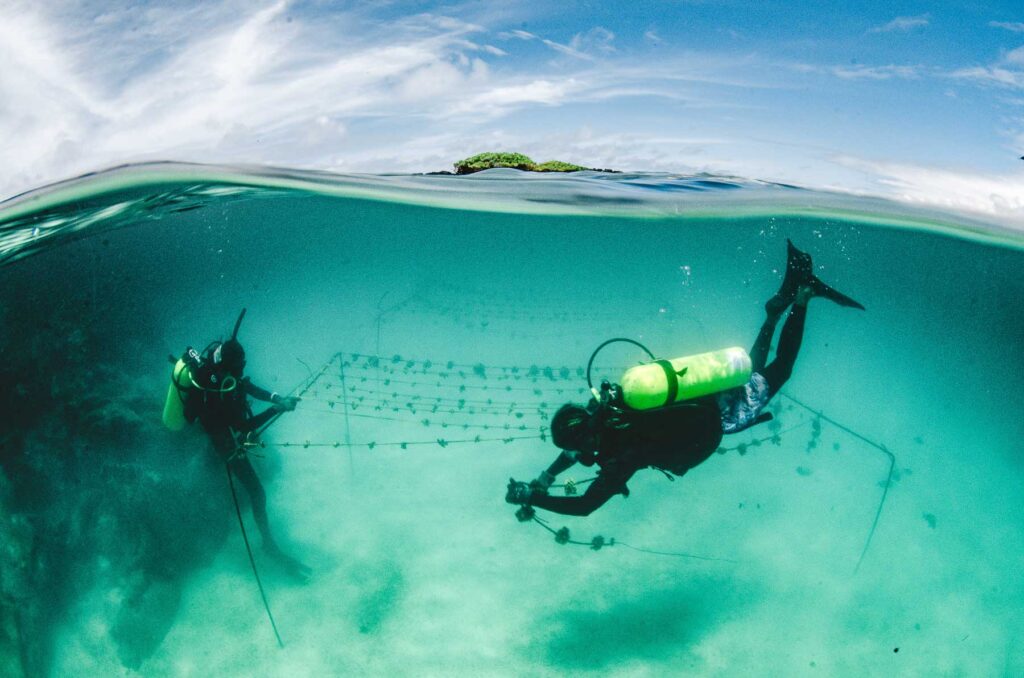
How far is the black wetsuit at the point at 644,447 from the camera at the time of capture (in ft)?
14.9

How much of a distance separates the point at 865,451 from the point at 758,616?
11.5 metres

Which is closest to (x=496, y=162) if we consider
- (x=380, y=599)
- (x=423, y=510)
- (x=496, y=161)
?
(x=496, y=161)

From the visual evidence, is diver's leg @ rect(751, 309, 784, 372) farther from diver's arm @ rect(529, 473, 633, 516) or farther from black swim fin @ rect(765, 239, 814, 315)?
diver's arm @ rect(529, 473, 633, 516)

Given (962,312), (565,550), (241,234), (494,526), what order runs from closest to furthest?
1. (565,550)
2. (494,526)
3. (241,234)
4. (962,312)

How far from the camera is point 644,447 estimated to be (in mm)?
4672

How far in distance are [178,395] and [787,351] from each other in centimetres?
807

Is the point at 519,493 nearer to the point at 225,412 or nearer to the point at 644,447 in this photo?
the point at 644,447

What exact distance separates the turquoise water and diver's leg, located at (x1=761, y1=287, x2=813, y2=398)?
2.61 m

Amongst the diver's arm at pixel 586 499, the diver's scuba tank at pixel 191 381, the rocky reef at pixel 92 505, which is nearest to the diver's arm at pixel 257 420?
the diver's scuba tank at pixel 191 381

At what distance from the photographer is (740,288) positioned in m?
29.6

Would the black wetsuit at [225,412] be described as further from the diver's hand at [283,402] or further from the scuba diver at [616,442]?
the scuba diver at [616,442]

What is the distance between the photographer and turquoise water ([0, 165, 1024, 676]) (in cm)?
756

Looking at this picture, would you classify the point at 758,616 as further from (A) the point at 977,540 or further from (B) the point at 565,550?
(A) the point at 977,540

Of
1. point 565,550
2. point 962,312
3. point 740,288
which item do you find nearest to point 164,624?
point 565,550
